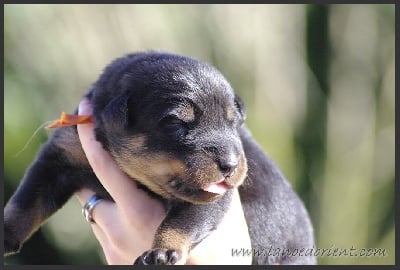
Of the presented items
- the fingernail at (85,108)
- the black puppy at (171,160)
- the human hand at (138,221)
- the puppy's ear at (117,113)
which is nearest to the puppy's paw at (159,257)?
the black puppy at (171,160)

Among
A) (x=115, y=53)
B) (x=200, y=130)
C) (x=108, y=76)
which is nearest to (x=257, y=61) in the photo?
(x=115, y=53)

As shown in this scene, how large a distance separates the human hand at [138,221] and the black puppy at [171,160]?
9 cm

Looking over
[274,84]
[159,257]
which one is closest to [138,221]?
[159,257]

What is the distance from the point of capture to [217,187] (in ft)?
11.0

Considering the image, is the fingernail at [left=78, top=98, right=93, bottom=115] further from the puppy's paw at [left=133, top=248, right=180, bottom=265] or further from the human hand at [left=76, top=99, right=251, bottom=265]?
the puppy's paw at [left=133, top=248, right=180, bottom=265]

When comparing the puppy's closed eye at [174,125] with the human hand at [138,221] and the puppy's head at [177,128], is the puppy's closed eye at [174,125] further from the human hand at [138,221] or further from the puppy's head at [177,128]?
the human hand at [138,221]

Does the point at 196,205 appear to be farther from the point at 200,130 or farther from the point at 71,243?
the point at 71,243

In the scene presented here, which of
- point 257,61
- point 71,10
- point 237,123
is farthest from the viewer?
point 257,61

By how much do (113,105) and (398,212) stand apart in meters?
5.20

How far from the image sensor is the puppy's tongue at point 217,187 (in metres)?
3.33

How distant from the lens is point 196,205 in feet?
12.0

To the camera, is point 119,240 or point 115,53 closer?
point 119,240

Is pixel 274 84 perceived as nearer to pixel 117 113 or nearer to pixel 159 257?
pixel 117 113

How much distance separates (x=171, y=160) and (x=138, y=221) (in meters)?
0.71
